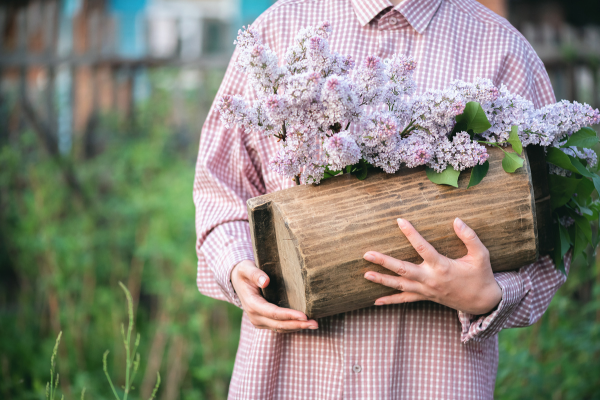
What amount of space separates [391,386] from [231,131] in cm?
77

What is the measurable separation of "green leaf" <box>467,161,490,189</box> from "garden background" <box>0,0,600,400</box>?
170cm

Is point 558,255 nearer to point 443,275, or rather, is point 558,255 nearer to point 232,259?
point 443,275

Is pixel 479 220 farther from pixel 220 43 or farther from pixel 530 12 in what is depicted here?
pixel 530 12

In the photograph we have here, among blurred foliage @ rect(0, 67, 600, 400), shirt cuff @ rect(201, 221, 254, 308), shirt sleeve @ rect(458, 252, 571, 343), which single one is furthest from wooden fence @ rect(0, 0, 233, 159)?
shirt sleeve @ rect(458, 252, 571, 343)

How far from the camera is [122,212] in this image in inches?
141

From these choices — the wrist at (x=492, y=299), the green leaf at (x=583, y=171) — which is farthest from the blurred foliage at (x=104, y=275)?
the green leaf at (x=583, y=171)

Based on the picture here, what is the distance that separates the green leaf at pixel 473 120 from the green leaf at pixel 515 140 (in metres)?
0.05

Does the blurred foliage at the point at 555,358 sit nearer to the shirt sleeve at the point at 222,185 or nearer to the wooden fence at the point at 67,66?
the shirt sleeve at the point at 222,185

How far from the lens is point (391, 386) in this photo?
1187mm

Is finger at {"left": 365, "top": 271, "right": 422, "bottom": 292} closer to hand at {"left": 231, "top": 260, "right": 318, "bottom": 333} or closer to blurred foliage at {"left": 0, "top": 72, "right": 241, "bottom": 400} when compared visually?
hand at {"left": 231, "top": 260, "right": 318, "bottom": 333}

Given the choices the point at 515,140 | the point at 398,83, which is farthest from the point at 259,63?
the point at 515,140

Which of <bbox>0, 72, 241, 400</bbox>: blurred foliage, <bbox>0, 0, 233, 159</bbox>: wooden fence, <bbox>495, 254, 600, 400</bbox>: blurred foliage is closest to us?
<bbox>495, 254, 600, 400</bbox>: blurred foliage

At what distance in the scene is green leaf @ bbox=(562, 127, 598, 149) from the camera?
3.43 ft

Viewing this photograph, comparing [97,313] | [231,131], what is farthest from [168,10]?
[231,131]
